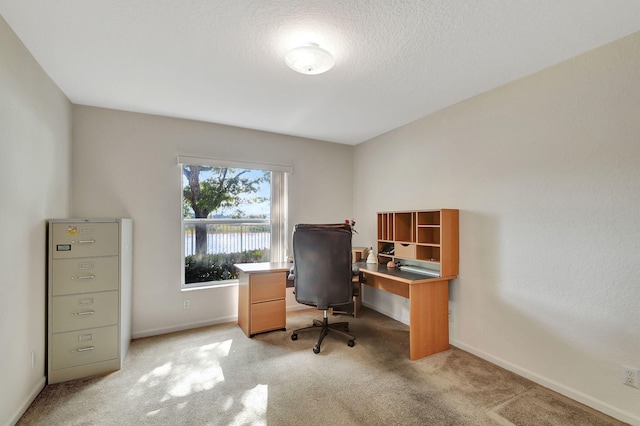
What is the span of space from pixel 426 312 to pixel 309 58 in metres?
2.46

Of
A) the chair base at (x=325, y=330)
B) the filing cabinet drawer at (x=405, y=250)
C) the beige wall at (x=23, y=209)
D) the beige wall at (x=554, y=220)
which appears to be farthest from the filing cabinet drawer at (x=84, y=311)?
the beige wall at (x=554, y=220)

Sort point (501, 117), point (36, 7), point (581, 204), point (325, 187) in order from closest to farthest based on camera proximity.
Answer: point (36, 7) → point (581, 204) → point (501, 117) → point (325, 187)

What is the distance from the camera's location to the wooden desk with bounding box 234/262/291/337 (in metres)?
3.21

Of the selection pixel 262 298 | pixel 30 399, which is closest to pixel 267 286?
pixel 262 298

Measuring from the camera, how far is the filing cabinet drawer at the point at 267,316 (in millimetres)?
3219

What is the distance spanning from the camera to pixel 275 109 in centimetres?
316

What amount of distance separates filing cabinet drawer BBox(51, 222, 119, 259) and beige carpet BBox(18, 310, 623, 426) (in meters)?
1.05

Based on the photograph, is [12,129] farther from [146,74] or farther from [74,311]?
[74,311]

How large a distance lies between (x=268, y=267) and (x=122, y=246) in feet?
4.89

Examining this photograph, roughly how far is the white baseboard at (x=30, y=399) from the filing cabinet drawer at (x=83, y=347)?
0.38 feet

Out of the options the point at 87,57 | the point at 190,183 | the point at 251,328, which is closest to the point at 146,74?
the point at 87,57

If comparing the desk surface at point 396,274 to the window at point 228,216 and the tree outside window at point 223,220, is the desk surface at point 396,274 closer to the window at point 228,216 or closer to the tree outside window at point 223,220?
the window at point 228,216

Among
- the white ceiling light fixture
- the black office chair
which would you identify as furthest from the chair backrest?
the white ceiling light fixture

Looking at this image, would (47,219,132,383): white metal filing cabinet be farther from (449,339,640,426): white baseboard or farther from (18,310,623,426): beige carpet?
(449,339,640,426): white baseboard
